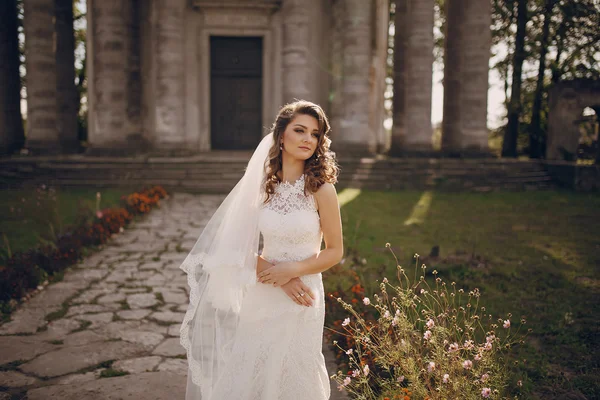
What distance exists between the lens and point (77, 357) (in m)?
4.17

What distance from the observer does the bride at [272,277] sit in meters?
2.72

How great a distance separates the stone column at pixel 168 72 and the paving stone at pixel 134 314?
1046cm

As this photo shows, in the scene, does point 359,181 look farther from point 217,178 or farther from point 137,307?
point 137,307

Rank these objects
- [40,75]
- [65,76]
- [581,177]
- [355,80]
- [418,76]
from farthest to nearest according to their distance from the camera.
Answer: [65,76], [418,76], [40,75], [355,80], [581,177]

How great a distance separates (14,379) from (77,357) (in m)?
0.51

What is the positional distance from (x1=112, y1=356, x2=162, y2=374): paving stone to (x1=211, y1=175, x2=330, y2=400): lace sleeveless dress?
1556 mm

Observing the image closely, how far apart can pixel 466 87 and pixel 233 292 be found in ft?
50.2

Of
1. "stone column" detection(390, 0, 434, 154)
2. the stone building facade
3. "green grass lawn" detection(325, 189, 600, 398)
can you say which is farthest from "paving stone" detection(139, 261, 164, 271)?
"stone column" detection(390, 0, 434, 154)

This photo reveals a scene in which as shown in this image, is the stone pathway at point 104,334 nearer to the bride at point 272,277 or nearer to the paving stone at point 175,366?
the paving stone at point 175,366

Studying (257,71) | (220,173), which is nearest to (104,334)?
(220,173)

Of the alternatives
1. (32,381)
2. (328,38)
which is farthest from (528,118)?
(32,381)

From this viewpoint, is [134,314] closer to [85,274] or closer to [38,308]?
[38,308]

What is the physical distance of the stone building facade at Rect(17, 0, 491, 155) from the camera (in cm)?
1511

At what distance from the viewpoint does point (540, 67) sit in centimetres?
2203
